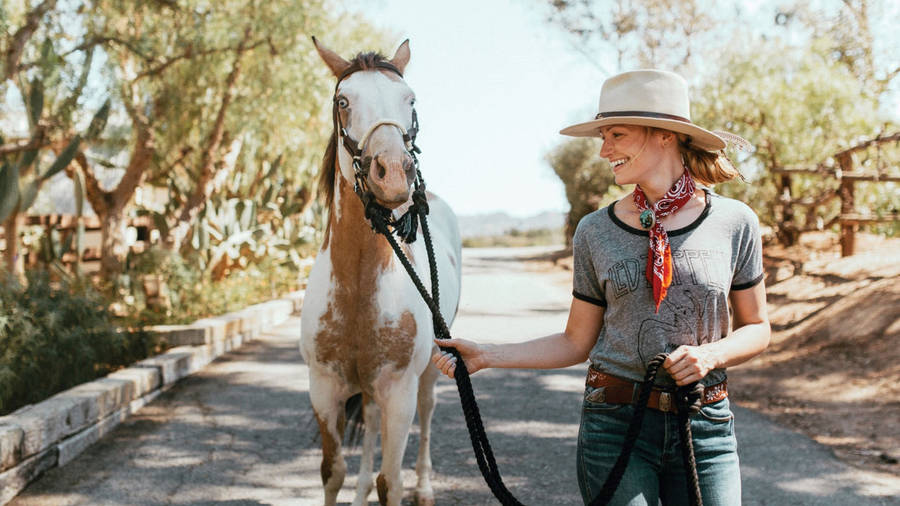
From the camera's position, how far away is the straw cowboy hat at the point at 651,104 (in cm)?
209

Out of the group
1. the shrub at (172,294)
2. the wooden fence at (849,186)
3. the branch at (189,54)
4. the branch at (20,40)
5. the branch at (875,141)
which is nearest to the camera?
the branch at (20,40)

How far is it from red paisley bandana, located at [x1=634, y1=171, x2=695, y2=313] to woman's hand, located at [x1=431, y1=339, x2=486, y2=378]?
536 mm

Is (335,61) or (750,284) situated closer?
(750,284)

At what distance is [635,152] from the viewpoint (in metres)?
2.16

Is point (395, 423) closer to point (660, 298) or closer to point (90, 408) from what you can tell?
point (660, 298)

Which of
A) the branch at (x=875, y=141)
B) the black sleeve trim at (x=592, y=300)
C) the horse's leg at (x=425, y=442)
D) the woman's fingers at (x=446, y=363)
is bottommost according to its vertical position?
the horse's leg at (x=425, y=442)

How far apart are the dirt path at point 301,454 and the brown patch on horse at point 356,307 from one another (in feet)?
4.25

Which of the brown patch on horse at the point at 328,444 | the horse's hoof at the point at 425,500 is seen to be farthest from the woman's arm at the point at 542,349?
the horse's hoof at the point at 425,500

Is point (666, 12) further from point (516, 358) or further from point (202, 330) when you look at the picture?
point (516, 358)

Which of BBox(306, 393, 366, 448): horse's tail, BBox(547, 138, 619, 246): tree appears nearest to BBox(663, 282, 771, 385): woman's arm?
BBox(306, 393, 366, 448): horse's tail

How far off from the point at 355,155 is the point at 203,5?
819cm

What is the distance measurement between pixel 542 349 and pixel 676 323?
0.42 meters

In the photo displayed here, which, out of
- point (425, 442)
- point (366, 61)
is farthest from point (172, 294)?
point (366, 61)

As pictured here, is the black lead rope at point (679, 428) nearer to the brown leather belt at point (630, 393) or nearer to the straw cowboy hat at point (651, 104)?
the brown leather belt at point (630, 393)
